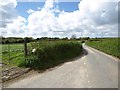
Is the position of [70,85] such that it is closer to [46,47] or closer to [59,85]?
[59,85]

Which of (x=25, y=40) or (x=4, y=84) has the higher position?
(x=25, y=40)

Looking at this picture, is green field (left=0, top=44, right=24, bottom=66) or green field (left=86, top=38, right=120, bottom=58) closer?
green field (left=0, top=44, right=24, bottom=66)

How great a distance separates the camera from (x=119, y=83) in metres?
11.1

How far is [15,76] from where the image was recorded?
13.1 meters

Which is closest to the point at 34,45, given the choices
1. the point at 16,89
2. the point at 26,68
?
the point at 26,68

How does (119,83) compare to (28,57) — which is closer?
(119,83)

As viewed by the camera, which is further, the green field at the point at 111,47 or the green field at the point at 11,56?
the green field at the point at 111,47

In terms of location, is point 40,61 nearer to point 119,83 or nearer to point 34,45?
point 34,45

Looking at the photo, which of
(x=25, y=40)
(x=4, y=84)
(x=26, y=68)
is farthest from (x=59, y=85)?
(x=25, y=40)

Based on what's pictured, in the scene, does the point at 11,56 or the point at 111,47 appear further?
the point at 111,47

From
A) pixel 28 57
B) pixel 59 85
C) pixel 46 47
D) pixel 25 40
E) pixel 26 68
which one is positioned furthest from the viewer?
pixel 46 47

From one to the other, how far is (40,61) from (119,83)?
866 cm

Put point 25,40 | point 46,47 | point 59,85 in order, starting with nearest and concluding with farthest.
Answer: point 59,85 → point 25,40 → point 46,47

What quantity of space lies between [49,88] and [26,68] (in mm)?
6474
